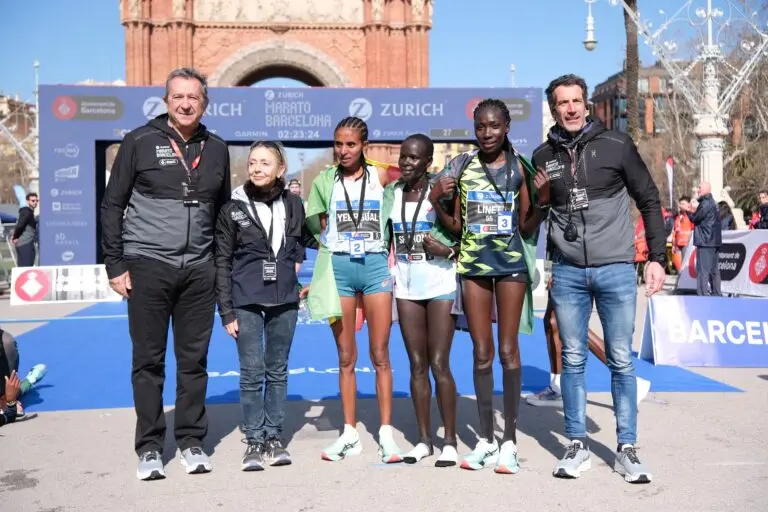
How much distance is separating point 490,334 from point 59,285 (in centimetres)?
1587

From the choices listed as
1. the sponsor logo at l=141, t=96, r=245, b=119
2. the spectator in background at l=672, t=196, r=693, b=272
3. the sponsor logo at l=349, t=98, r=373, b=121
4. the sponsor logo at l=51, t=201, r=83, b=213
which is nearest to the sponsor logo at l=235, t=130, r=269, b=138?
the sponsor logo at l=141, t=96, r=245, b=119

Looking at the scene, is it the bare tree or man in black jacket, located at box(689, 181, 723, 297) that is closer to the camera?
man in black jacket, located at box(689, 181, 723, 297)

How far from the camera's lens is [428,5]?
35125 mm

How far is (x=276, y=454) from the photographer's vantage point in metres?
5.52

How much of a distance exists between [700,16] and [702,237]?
11296mm

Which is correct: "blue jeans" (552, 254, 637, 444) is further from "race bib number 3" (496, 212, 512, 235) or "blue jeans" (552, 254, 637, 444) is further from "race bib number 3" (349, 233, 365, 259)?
"race bib number 3" (349, 233, 365, 259)

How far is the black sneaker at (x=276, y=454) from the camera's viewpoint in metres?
5.47

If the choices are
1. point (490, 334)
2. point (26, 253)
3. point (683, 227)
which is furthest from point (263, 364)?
point (26, 253)

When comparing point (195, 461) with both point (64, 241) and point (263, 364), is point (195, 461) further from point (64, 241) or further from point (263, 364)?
point (64, 241)

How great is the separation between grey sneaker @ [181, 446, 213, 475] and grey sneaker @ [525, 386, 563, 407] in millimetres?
3040

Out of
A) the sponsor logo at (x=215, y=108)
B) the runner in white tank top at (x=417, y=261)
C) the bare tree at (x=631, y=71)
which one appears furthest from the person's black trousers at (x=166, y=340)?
the bare tree at (x=631, y=71)

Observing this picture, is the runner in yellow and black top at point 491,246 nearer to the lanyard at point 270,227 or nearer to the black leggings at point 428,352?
the black leggings at point 428,352

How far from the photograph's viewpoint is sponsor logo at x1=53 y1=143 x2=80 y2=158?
21.6m

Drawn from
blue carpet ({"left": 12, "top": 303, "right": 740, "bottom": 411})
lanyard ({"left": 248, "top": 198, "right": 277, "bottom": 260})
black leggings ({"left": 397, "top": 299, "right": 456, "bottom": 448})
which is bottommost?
blue carpet ({"left": 12, "top": 303, "right": 740, "bottom": 411})
